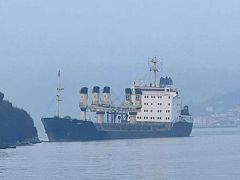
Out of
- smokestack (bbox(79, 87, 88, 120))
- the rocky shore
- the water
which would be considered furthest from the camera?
smokestack (bbox(79, 87, 88, 120))

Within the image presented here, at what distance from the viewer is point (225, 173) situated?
64562 millimetres

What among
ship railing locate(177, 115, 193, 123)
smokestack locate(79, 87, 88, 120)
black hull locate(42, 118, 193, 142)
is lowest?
black hull locate(42, 118, 193, 142)

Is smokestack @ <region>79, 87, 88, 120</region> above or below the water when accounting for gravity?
above

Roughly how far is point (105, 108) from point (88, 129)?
322 inches

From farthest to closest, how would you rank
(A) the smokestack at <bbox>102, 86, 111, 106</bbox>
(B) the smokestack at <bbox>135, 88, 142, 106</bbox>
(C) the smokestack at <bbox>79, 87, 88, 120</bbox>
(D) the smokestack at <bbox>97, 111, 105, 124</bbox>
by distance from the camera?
(A) the smokestack at <bbox>102, 86, 111, 106</bbox> < (B) the smokestack at <bbox>135, 88, 142, 106</bbox> < (C) the smokestack at <bbox>79, 87, 88, 120</bbox> < (D) the smokestack at <bbox>97, 111, 105, 124</bbox>

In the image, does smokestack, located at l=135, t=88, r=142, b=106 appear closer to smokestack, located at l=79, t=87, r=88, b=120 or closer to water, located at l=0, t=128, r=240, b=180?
smokestack, located at l=79, t=87, r=88, b=120

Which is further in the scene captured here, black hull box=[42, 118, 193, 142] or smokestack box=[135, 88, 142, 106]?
smokestack box=[135, 88, 142, 106]

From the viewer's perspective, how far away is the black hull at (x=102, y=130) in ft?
420

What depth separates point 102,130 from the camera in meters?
131

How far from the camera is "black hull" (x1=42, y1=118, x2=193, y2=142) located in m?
128

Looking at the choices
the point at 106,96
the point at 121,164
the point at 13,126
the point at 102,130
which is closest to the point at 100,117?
the point at 102,130

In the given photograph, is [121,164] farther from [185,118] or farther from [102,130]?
[185,118]

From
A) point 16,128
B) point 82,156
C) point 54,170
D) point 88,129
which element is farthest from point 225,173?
point 88,129

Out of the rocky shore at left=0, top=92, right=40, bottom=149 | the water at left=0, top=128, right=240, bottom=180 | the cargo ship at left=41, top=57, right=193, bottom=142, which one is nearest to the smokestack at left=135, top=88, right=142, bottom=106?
the cargo ship at left=41, top=57, right=193, bottom=142
